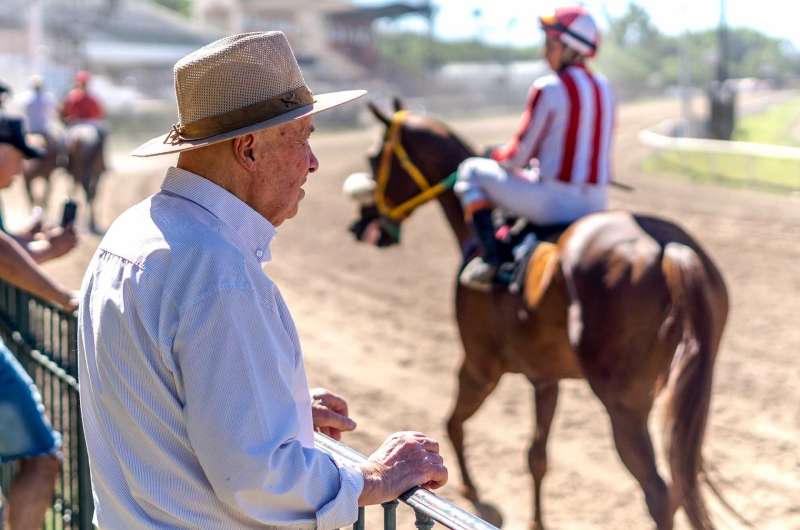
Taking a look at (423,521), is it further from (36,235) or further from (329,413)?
(36,235)

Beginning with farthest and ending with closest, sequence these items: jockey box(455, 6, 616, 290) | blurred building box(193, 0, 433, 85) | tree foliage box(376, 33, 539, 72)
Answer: tree foliage box(376, 33, 539, 72) → blurred building box(193, 0, 433, 85) → jockey box(455, 6, 616, 290)

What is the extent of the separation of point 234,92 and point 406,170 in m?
4.07

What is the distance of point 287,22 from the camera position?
65.6m

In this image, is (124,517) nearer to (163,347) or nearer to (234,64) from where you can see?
(163,347)

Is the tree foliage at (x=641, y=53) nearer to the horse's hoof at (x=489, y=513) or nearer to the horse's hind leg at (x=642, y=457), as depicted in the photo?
the horse's hoof at (x=489, y=513)

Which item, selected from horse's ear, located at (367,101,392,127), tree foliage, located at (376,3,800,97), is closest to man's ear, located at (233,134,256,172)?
horse's ear, located at (367,101,392,127)

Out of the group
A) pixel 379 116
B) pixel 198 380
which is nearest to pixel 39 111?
pixel 379 116

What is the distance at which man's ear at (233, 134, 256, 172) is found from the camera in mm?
1784

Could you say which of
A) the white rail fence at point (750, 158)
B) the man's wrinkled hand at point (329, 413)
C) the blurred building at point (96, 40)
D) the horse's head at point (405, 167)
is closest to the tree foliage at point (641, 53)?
the blurred building at point (96, 40)

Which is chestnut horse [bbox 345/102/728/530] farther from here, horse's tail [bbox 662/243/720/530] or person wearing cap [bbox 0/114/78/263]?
person wearing cap [bbox 0/114/78/263]

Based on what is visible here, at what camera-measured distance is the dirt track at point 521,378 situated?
205 inches

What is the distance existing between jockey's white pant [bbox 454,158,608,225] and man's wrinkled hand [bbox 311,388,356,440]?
2800 mm

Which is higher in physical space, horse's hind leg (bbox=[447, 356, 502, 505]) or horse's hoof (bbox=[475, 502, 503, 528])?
horse's hind leg (bbox=[447, 356, 502, 505])

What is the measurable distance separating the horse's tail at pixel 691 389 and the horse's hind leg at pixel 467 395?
150 centimetres
